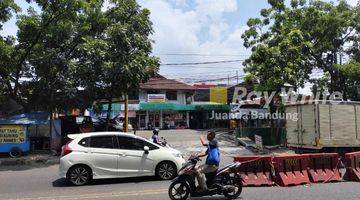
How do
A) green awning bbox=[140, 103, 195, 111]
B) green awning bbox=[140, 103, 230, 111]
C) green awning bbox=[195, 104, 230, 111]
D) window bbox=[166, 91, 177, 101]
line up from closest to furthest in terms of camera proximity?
1. green awning bbox=[140, 103, 195, 111]
2. green awning bbox=[140, 103, 230, 111]
3. window bbox=[166, 91, 177, 101]
4. green awning bbox=[195, 104, 230, 111]

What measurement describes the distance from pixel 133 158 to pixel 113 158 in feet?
1.89

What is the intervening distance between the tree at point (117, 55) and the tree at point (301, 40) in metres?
8.27

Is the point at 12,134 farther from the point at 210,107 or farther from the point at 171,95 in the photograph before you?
the point at 210,107

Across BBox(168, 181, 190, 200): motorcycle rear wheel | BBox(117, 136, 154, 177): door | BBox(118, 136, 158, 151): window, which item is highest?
BBox(118, 136, 158, 151): window

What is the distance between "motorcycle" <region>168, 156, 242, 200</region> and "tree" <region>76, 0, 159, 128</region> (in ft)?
43.2

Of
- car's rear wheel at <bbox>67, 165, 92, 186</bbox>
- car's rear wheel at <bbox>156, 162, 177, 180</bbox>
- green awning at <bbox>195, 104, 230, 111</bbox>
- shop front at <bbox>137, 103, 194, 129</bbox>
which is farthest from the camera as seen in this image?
green awning at <bbox>195, 104, 230, 111</bbox>

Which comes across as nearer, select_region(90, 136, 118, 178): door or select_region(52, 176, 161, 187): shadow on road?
select_region(90, 136, 118, 178): door

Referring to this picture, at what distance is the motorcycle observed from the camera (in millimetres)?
11020

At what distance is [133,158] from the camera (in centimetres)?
1454

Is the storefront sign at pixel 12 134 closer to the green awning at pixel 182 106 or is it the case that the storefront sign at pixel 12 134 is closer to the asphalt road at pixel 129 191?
the asphalt road at pixel 129 191

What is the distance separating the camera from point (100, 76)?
2409 cm

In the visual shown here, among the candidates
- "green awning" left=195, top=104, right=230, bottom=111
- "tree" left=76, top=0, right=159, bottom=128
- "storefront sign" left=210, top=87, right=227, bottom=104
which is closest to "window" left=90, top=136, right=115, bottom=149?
"tree" left=76, top=0, right=159, bottom=128

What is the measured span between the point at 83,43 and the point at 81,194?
1278 cm

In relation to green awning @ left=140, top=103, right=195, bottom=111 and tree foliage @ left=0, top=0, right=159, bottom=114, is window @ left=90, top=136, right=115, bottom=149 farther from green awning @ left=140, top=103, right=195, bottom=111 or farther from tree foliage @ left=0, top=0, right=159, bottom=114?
green awning @ left=140, top=103, right=195, bottom=111
